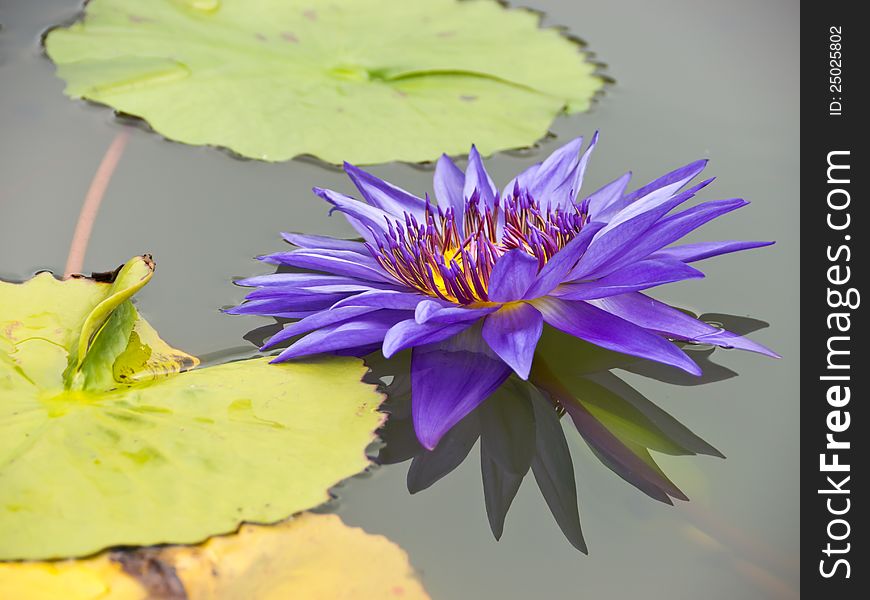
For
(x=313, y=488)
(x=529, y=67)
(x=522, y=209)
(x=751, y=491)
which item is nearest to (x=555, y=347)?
(x=522, y=209)

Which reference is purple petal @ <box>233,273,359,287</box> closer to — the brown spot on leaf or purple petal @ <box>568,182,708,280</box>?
purple petal @ <box>568,182,708,280</box>

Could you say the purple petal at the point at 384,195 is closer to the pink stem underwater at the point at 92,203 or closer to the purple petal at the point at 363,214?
the purple petal at the point at 363,214

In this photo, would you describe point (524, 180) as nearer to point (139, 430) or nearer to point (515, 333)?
point (515, 333)

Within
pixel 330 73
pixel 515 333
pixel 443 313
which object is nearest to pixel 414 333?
pixel 443 313

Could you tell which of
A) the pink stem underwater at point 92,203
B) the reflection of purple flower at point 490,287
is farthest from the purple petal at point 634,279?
the pink stem underwater at point 92,203

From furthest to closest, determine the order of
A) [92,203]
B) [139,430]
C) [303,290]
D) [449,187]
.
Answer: [92,203] → [449,187] → [303,290] → [139,430]

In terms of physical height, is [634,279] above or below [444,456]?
above

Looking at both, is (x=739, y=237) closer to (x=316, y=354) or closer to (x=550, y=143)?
(x=550, y=143)
